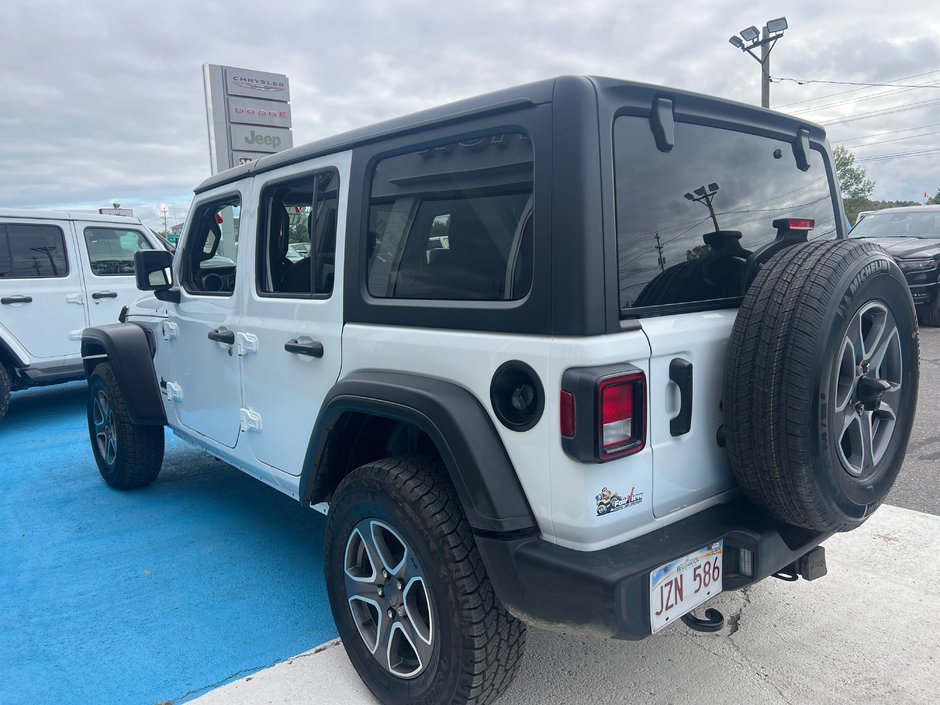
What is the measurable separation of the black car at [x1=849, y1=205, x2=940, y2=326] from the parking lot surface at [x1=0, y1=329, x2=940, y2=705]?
6268mm

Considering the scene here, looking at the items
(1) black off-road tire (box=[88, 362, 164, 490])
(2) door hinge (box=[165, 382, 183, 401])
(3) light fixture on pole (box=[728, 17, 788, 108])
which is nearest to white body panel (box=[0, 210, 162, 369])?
(1) black off-road tire (box=[88, 362, 164, 490])

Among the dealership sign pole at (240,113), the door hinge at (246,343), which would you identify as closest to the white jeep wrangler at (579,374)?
the door hinge at (246,343)

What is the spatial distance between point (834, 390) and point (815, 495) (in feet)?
0.97

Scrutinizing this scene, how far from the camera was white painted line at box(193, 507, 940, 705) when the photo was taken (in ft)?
7.61

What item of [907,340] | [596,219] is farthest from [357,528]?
[907,340]

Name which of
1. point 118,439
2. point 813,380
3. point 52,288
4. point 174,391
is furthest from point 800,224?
point 52,288

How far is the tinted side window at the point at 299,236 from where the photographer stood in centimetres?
262

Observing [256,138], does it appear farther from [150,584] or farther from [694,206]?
[694,206]

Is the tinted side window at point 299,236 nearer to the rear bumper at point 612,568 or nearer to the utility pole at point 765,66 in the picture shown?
the rear bumper at point 612,568

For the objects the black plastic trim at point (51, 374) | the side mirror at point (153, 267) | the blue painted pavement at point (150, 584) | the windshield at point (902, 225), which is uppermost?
the windshield at point (902, 225)

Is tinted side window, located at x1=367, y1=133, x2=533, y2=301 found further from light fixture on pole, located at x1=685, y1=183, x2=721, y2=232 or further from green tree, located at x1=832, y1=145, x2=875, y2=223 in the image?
green tree, located at x1=832, y1=145, x2=875, y2=223

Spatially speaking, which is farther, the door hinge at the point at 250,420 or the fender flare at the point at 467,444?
the door hinge at the point at 250,420

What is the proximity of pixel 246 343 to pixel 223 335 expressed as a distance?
0.82 feet

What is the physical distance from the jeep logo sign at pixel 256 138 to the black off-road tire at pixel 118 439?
8.76 meters
